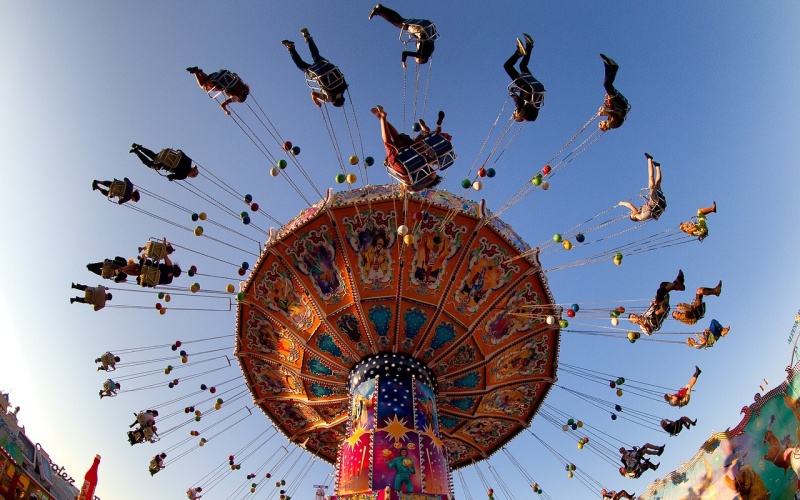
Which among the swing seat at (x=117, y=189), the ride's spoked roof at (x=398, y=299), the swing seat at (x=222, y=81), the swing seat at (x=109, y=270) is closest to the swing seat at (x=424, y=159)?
the ride's spoked roof at (x=398, y=299)

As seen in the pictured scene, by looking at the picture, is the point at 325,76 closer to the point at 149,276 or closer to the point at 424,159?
the point at 424,159

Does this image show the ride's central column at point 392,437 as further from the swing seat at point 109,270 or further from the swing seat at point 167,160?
the swing seat at point 167,160

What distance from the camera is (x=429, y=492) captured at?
1187cm

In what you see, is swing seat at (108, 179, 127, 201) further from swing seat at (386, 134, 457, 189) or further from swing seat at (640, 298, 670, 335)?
swing seat at (640, 298, 670, 335)

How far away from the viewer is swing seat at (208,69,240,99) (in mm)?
11539

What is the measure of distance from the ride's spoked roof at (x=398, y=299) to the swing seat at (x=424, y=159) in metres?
1.46

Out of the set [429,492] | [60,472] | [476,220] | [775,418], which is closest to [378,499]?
[429,492]

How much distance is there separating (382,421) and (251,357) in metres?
4.14

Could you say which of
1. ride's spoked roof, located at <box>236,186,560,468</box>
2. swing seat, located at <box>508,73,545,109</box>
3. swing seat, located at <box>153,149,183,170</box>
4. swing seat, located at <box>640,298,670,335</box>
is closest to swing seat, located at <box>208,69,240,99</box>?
swing seat, located at <box>153,149,183,170</box>

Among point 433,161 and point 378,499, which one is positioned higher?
point 433,161

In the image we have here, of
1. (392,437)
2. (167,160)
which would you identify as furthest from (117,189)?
(392,437)

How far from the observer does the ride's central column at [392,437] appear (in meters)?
11.9

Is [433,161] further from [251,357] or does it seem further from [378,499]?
[251,357]

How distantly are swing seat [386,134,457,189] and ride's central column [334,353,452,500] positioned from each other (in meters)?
4.72
